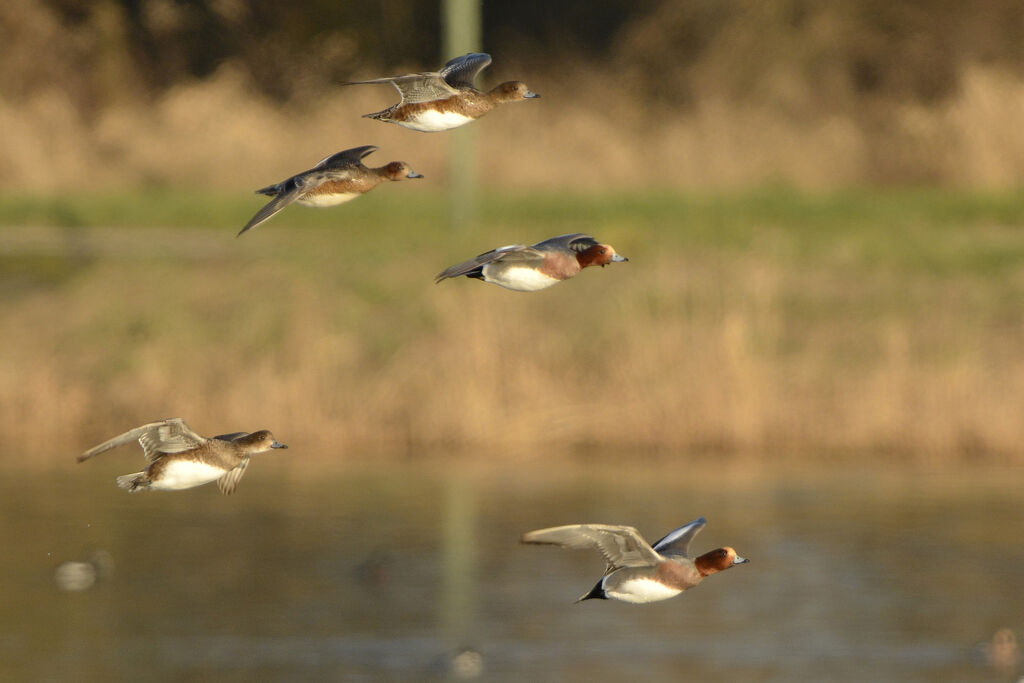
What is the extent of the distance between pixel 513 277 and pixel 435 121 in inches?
26.4

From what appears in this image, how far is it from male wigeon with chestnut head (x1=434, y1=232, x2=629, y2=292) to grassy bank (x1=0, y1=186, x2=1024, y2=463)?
11.2m

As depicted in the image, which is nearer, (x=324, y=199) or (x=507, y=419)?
(x=324, y=199)

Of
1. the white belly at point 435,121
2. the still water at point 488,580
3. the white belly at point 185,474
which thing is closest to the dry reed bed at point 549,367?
the still water at point 488,580

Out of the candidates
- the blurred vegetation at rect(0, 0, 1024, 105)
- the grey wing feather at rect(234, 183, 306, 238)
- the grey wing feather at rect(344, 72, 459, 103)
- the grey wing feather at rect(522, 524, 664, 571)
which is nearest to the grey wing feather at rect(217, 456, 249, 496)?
the grey wing feather at rect(234, 183, 306, 238)

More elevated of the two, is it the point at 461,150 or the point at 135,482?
the point at 461,150

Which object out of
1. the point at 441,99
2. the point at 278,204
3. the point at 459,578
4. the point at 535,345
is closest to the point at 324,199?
the point at 441,99

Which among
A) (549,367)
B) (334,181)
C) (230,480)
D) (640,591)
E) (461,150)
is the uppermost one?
(461,150)

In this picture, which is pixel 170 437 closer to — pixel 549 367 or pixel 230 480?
pixel 230 480

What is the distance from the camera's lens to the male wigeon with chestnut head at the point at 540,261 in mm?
6879

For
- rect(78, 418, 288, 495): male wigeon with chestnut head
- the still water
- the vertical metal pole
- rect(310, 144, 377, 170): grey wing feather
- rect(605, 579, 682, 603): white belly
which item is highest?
the vertical metal pole

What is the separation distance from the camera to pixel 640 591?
722cm

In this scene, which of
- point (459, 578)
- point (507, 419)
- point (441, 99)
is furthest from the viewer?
point (507, 419)

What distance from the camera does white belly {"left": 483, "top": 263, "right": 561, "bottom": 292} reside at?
7047mm

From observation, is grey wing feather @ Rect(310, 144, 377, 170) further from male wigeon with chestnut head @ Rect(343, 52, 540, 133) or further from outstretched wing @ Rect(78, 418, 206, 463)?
outstretched wing @ Rect(78, 418, 206, 463)
